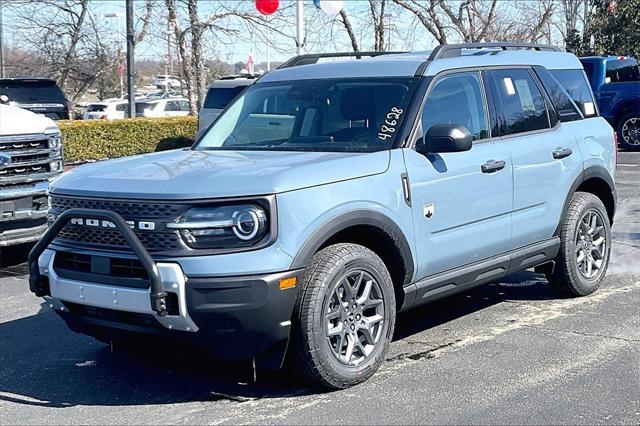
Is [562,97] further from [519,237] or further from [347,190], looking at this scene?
[347,190]

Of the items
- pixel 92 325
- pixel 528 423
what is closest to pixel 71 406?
pixel 92 325

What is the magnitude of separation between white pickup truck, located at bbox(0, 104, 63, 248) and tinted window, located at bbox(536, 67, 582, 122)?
4815 mm

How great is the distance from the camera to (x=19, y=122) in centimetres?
861

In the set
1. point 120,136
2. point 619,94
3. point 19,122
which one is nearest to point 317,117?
point 19,122

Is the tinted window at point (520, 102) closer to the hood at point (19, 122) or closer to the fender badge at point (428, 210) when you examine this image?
the fender badge at point (428, 210)

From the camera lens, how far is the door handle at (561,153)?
21.1 ft

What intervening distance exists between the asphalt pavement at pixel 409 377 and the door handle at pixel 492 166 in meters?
1.09

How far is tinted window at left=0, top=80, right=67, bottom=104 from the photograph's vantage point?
58.4 feet

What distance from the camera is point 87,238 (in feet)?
15.7

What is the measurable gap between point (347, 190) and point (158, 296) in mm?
1185

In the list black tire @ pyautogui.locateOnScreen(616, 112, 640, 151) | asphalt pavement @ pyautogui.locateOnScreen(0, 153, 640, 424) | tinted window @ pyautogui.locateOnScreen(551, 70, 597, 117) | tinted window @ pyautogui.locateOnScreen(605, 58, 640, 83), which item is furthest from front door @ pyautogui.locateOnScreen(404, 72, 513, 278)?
tinted window @ pyautogui.locateOnScreen(605, 58, 640, 83)

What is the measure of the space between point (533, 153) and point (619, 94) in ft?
44.7

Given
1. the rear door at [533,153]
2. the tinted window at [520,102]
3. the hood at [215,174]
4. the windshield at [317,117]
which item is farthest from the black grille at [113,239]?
the tinted window at [520,102]

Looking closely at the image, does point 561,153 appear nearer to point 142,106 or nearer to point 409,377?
point 409,377
